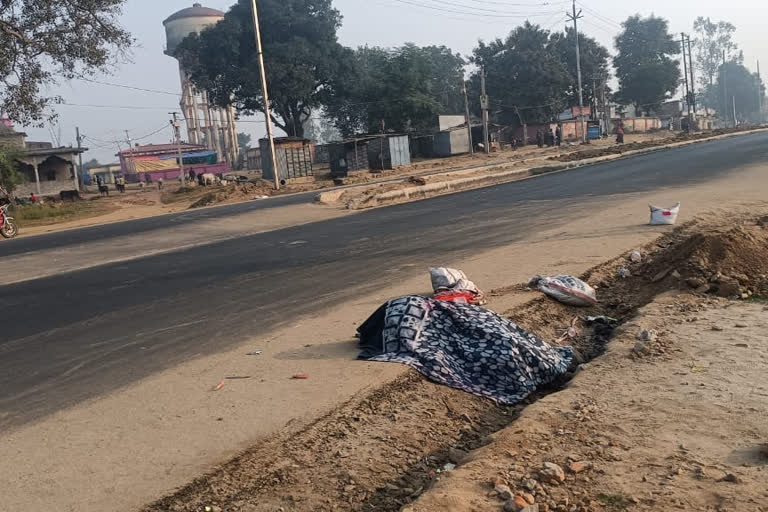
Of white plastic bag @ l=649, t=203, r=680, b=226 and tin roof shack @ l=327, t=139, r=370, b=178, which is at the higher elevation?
tin roof shack @ l=327, t=139, r=370, b=178

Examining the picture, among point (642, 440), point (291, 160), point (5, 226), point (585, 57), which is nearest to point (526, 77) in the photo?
point (585, 57)

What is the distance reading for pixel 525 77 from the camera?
2579 inches

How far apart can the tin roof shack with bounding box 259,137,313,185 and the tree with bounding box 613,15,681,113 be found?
55214 mm

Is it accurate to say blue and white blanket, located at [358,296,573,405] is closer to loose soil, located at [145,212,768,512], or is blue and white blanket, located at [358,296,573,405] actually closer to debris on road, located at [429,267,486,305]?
loose soil, located at [145,212,768,512]

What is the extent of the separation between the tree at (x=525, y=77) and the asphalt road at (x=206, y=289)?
156 feet

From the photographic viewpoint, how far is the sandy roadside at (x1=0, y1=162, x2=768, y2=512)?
12.7ft

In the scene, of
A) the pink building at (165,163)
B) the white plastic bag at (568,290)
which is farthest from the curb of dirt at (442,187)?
the pink building at (165,163)

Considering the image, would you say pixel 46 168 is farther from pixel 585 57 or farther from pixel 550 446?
pixel 585 57

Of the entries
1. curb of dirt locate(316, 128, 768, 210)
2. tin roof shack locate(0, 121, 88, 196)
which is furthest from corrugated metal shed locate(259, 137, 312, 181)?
curb of dirt locate(316, 128, 768, 210)

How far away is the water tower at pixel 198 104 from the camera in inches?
2803

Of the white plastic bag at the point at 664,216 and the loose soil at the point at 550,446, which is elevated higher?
the white plastic bag at the point at 664,216

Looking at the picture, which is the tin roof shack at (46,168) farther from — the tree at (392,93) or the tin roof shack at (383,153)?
A: the tree at (392,93)

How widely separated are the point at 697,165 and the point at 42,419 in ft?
82.3

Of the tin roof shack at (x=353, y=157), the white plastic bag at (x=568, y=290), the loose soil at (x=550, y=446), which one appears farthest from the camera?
the tin roof shack at (x=353, y=157)
